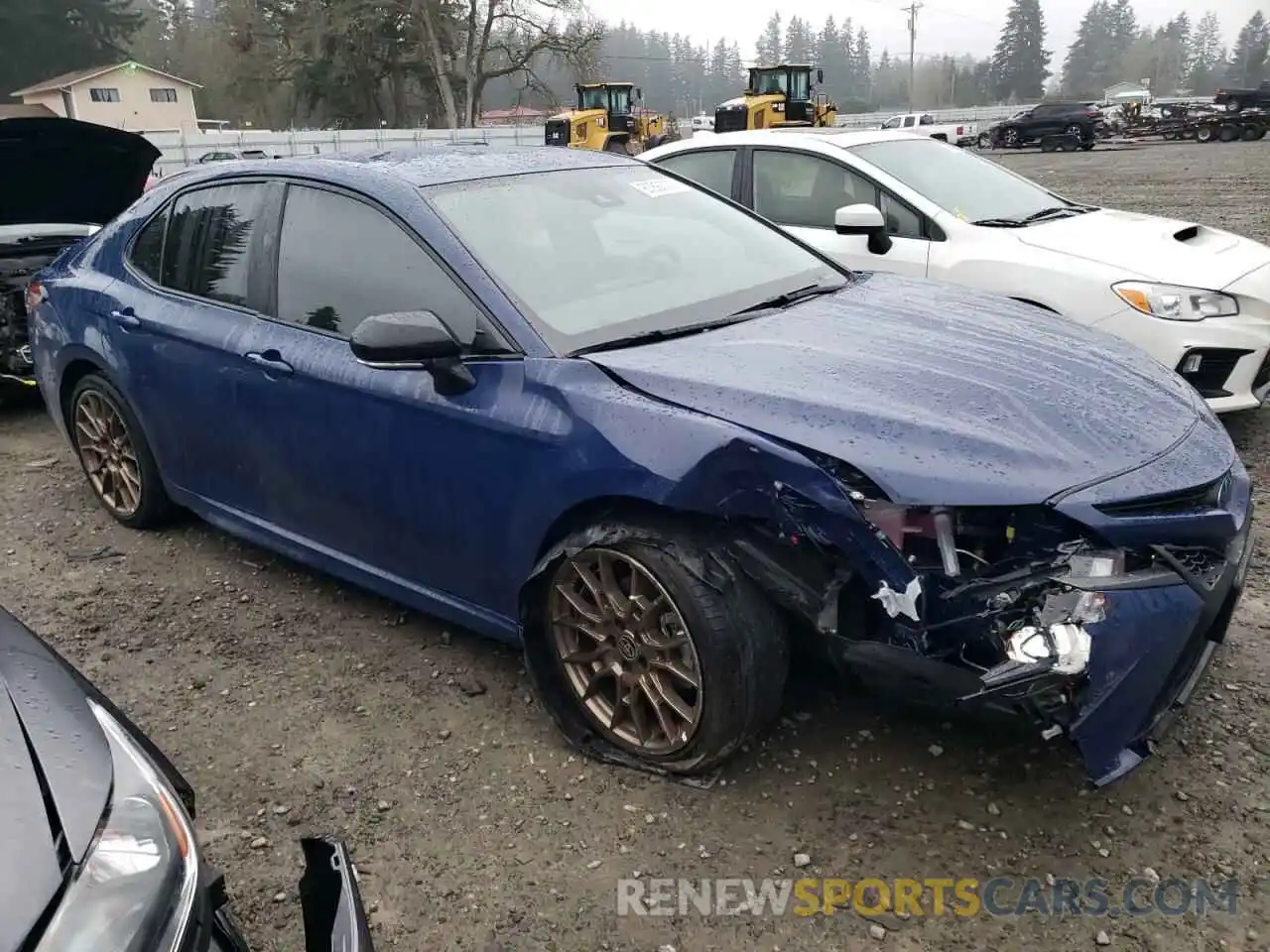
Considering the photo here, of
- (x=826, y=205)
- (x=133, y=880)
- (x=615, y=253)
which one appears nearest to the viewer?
(x=133, y=880)

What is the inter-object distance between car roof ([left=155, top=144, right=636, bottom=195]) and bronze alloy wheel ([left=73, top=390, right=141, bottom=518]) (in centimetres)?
116

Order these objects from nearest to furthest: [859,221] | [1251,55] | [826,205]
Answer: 1. [859,221]
2. [826,205]
3. [1251,55]

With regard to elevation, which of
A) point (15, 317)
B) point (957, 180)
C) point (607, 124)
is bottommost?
point (15, 317)

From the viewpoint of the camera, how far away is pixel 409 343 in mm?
2695

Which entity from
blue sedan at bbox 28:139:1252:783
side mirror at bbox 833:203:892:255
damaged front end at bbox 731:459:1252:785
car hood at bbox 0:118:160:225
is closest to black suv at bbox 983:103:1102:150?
side mirror at bbox 833:203:892:255

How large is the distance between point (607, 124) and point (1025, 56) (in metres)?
81.9

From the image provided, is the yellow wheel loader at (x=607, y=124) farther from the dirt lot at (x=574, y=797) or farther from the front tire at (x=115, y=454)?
the dirt lot at (x=574, y=797)

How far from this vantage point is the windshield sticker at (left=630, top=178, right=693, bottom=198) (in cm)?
371

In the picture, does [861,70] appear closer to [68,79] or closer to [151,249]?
[68,79]

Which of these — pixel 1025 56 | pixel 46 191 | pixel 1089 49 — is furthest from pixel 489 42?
pixel 1089 49

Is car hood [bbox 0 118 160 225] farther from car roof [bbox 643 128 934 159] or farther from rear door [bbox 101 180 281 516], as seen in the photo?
car roof [bbox 643 128 934 159]

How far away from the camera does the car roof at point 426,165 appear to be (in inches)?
130

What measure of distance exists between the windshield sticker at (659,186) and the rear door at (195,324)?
1295mm

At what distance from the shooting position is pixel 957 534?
7.52 feet
